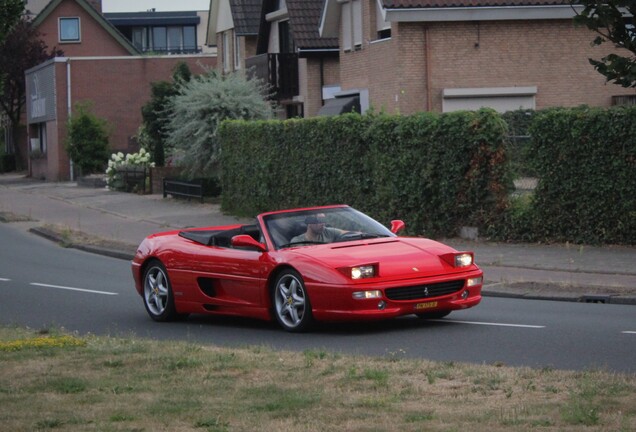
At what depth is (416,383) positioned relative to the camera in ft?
28.5

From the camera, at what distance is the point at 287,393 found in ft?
27.3

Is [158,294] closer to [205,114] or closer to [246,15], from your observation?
[205,114]

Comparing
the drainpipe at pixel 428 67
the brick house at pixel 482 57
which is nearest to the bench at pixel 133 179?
the brick house at pixel 482 57

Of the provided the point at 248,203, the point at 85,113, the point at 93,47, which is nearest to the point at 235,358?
the point at 248,203

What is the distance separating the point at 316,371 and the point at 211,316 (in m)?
5.82

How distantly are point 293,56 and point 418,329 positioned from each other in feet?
103

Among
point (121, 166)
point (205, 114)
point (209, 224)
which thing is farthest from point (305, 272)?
point (121, 166)

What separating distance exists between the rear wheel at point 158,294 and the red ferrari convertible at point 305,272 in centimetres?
1

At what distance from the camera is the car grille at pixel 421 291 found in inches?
484

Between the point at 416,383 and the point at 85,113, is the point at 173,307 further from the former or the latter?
the point at 85,113

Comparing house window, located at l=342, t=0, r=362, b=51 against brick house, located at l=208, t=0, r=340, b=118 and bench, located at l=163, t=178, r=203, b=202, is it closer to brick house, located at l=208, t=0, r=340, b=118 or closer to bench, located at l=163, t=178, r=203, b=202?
brick house, located at l=208, t=0, r=340, b=118

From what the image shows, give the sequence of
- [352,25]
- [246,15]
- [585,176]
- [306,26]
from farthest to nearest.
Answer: [246,15], [306,26], [352,25], [585,176]

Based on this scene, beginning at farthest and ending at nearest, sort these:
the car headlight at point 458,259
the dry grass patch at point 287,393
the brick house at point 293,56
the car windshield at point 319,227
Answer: the brick house at point 293,56 < the car windshield at point 319,227 < the car headlight at point 458,259 < the dry grass patch at point 287,393

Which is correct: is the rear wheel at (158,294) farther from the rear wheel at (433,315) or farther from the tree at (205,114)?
the tree at (205,114)
